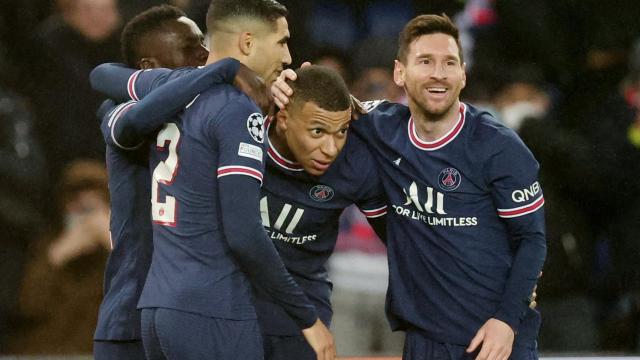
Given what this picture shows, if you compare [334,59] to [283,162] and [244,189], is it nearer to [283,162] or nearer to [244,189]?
[283,162]

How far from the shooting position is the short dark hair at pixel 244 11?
2.64m

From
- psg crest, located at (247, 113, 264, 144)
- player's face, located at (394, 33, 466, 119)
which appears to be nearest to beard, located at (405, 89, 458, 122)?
player's face, located at (394, 33, 466, 119)

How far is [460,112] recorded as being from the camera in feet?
9.14

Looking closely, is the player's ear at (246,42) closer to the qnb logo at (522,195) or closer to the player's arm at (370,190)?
the player's arm at (370,190)

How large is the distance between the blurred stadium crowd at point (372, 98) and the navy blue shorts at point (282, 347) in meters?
1.37

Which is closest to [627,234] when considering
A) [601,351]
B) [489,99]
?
[601,351]

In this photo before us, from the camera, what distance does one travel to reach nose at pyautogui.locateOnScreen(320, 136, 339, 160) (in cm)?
266

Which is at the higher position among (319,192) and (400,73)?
(400,73)

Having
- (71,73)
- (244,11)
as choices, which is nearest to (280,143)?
(244,11)

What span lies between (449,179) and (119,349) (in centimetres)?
99

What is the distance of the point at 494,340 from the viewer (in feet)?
8.62

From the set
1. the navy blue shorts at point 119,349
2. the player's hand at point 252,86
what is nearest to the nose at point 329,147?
the player's hand at point 252,86

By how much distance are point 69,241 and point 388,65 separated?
1.62 m

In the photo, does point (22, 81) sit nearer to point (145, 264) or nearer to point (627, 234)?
point (145, 264)
